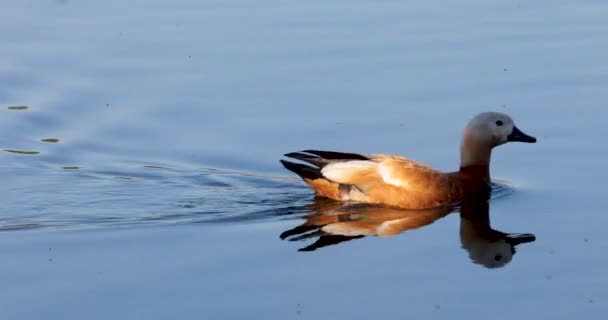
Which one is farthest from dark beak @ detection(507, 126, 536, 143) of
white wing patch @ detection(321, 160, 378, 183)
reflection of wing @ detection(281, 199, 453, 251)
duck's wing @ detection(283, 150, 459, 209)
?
white wing patch @ detection(321, 160, 378, 183)

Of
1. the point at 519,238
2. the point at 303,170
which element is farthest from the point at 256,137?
the point at 519,238

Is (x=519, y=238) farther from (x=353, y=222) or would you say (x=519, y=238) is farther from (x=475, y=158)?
(x=475, y=158)

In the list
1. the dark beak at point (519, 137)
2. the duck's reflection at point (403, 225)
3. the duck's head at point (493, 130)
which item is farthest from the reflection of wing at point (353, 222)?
the dark beak at point (519, 137)

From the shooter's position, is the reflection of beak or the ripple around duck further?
the ripple around duck

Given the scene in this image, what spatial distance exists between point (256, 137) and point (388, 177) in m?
1.77

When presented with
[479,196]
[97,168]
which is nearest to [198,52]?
[97,168]

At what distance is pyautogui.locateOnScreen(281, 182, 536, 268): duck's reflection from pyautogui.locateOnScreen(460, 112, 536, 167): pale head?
0.36 m

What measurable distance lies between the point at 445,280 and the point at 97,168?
4.50m

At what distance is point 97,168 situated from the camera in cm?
1324

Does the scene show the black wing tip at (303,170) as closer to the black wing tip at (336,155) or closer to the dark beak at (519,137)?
the black wing tip at (336,155)

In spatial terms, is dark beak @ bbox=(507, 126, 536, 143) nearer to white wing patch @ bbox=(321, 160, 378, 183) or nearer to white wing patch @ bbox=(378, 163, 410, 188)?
white wing patch @ bbox=(378, 163, 410, 188)

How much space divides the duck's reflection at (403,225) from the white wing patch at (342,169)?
256 mm

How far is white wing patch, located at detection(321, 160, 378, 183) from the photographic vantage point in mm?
12727

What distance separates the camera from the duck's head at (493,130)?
12.9 metres
